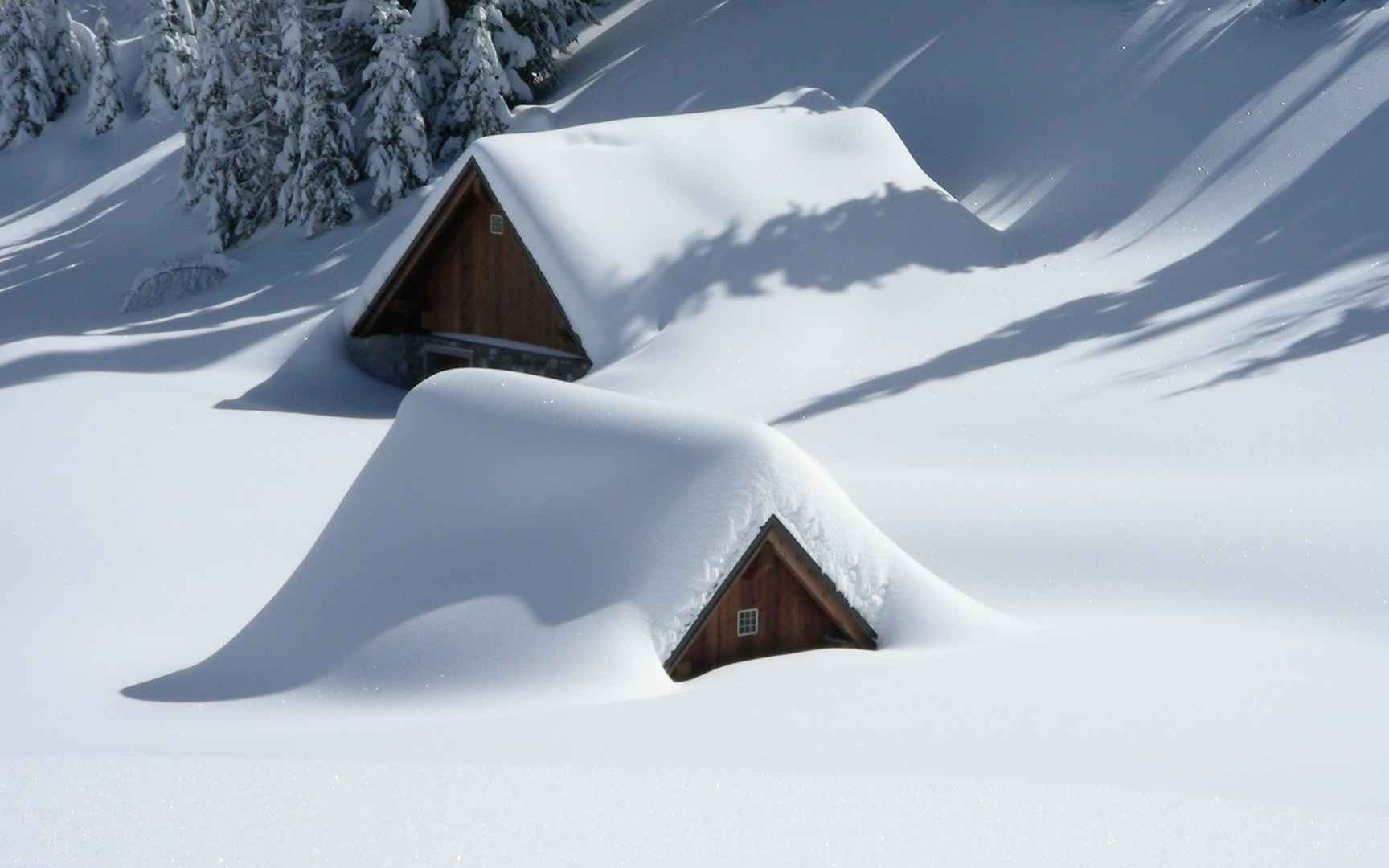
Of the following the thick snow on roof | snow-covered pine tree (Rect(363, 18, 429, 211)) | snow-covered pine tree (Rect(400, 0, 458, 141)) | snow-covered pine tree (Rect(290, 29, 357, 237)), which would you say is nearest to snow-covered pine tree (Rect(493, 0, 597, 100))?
snow-covered pine tree (Rect(400, 0, 458, 141))

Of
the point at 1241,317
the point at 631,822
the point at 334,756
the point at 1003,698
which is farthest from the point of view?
the point at 1241,317

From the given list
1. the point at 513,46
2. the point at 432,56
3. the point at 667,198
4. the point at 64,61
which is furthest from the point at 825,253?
the point at 64,61

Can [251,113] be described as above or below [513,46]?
above

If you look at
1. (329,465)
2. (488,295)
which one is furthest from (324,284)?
(329,465)

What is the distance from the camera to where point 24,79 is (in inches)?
1686

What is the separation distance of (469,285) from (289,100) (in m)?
8.95

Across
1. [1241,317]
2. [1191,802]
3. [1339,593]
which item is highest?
[1191,802]

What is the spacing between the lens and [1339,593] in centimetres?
1090

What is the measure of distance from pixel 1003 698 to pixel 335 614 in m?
4.10

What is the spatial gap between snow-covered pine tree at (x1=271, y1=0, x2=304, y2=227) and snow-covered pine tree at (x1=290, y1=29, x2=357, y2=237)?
0.23m

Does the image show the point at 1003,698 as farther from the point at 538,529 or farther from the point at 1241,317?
the point at 1241,317

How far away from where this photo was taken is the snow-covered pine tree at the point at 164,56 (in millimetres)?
38312

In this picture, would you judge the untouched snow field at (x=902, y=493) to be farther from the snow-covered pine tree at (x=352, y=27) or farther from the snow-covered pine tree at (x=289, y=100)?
the snow-covered pine tree at (x=352, y=27)

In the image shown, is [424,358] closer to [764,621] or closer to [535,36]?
[535,36]
